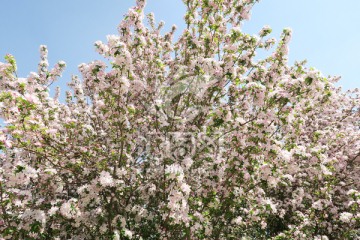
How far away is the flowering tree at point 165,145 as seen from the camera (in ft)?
18.9

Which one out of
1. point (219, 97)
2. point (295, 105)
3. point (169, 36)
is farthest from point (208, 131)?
point (169, 36)

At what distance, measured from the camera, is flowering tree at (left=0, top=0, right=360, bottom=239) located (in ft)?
18.9

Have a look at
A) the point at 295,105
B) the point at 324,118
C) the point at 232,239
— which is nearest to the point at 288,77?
the point at 295,105

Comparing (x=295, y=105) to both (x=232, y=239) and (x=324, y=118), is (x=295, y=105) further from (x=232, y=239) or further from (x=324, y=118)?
(x=324, y=118)

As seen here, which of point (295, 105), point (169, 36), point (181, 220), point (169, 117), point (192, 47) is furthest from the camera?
point (169, 36)

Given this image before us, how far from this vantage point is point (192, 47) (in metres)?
8.00

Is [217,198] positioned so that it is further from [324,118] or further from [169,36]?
[324,118]

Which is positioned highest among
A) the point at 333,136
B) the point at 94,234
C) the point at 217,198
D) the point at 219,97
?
the point at 333,136

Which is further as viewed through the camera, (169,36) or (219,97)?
(169,36)

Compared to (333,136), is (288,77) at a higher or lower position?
lower

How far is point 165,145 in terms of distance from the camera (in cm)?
650

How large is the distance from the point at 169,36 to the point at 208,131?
5612mm

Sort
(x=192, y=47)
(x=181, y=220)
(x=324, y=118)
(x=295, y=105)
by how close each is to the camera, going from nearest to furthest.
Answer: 1. (x=181, y=220)
2. (x=295, y=105)
3. (x=192, y=47)
4. (x=324, y=118)

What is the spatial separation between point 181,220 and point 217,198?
1.40m
